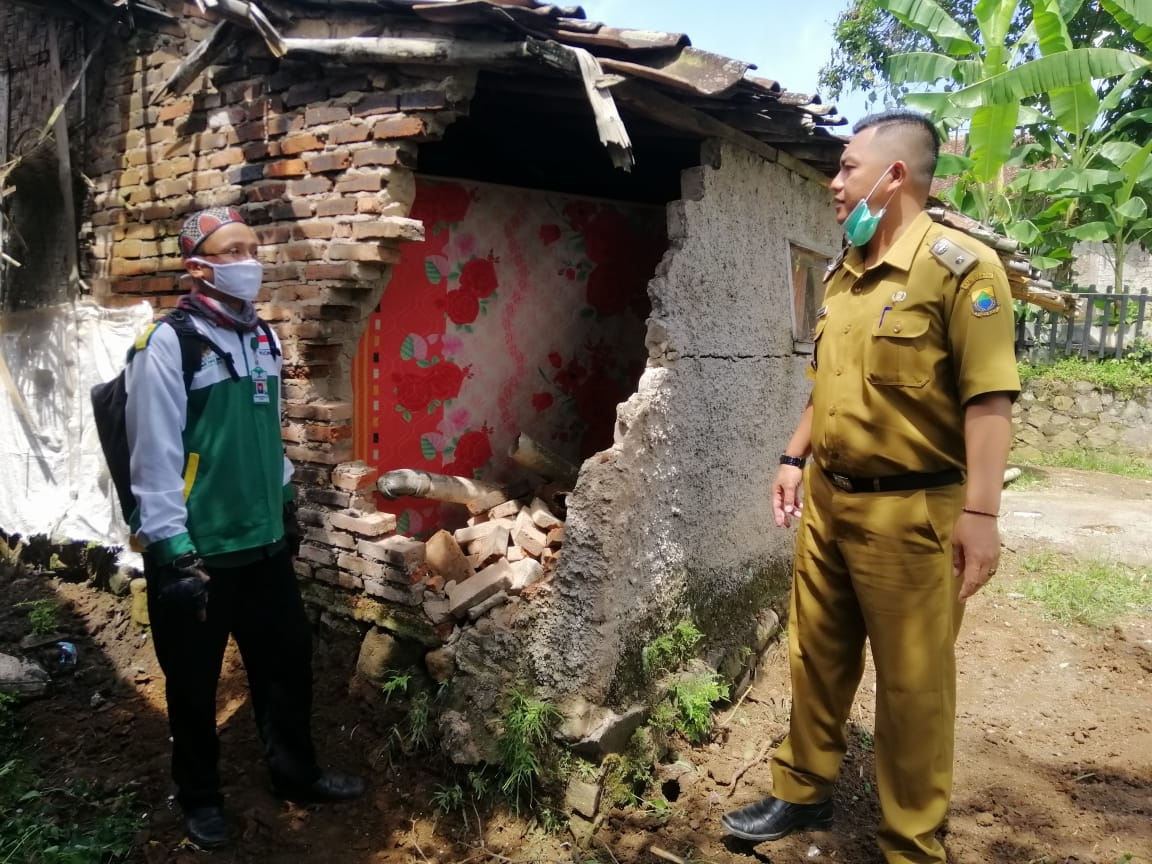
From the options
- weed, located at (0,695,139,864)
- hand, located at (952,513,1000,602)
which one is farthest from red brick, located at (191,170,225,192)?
hand, located at (952,513,1000,602)

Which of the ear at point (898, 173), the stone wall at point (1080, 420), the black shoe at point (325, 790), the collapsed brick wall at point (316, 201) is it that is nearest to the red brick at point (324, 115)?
the collapsed brick wall at point (316, 201)

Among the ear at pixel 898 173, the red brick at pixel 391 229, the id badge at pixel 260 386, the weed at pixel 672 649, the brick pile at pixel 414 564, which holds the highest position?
the ear at pixel 898 173

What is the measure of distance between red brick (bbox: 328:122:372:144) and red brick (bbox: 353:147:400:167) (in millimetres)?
63

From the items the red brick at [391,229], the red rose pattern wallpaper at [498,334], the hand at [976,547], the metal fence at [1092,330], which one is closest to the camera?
the hand at [976,547]

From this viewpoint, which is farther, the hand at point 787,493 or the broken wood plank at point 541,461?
the broken wood plank at point 541,461

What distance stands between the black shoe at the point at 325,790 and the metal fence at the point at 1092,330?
39.9 ft

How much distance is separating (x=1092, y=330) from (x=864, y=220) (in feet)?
40.2

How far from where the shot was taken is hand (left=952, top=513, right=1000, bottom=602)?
231 cm

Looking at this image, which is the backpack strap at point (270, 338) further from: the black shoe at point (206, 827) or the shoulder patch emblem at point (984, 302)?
the shoulder patch emblem at point (984, 302)

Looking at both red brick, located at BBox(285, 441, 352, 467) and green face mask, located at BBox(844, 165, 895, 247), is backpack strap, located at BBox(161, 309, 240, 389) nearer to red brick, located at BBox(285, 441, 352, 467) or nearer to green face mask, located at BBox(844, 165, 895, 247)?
red brick, located at BBox(285, 441, 352, 467)

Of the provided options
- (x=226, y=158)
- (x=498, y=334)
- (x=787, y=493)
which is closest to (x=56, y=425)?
(x=226, y=158)

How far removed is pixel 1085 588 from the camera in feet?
20.5

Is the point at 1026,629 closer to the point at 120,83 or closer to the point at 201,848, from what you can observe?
the point at 201,848

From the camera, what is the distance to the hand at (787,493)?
3.07 m
